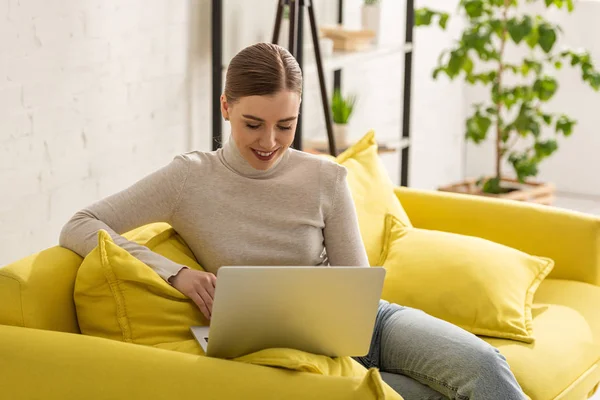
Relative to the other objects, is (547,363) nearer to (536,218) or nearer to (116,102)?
(536,218)

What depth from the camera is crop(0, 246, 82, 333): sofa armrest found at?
76.0 inches

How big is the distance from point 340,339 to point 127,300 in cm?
44

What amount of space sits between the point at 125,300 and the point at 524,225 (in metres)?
1.45

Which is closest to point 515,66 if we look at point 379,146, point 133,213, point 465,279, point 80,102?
point 379,146

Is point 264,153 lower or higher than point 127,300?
higher

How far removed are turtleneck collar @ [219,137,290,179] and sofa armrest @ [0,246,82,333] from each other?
0.41 m

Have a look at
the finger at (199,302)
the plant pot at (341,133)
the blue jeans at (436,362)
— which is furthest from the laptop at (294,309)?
the plant pot at (341,133)

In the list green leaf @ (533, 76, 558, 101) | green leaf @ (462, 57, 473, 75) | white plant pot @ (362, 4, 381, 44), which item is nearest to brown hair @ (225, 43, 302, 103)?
white plant pot @ (362, 4, 381, 44)

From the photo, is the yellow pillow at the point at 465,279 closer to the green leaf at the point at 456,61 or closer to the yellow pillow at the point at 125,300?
the yellow pillow at the point at 125,300

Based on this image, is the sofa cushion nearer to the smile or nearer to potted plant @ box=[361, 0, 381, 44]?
the smile

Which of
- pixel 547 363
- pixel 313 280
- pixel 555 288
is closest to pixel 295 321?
pixel 313 280

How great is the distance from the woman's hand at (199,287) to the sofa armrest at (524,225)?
3.97 ft

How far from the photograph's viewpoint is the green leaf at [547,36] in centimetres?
434

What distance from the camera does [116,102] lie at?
124 inches
